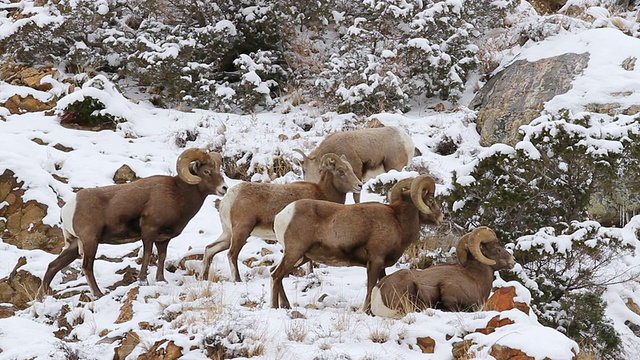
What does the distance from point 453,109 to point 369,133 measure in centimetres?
409

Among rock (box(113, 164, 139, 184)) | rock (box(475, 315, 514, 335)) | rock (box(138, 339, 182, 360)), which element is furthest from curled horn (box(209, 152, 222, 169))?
rock (box(475, 315, 514, 335))

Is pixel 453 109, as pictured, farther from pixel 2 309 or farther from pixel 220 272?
pixel 2 309

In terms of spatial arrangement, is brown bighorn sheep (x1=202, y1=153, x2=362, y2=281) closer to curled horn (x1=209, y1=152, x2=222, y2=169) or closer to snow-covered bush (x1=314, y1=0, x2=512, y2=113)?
curled horn (x1=209, y1=152, x2=222, y2=169)

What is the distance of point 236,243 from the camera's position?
8602 millimetres

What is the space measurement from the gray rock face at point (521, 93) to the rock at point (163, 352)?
832 centimetres

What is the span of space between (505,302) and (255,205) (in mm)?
3193

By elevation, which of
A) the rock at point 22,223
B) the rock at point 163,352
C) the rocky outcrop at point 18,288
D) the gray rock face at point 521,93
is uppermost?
the rock at point 163,352

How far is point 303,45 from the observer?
56.0 feet

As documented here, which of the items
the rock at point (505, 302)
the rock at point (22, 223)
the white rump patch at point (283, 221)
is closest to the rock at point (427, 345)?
the rock at point (505, 302)

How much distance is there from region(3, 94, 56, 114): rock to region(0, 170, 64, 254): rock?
13.1 feet

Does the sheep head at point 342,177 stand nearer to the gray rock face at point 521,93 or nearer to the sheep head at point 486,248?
the sheep head at point 486,248

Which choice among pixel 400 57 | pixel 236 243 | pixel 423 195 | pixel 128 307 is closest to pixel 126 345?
pixel 128 307

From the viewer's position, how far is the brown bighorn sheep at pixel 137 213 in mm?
8445

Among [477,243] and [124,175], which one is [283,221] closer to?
[477,243]
